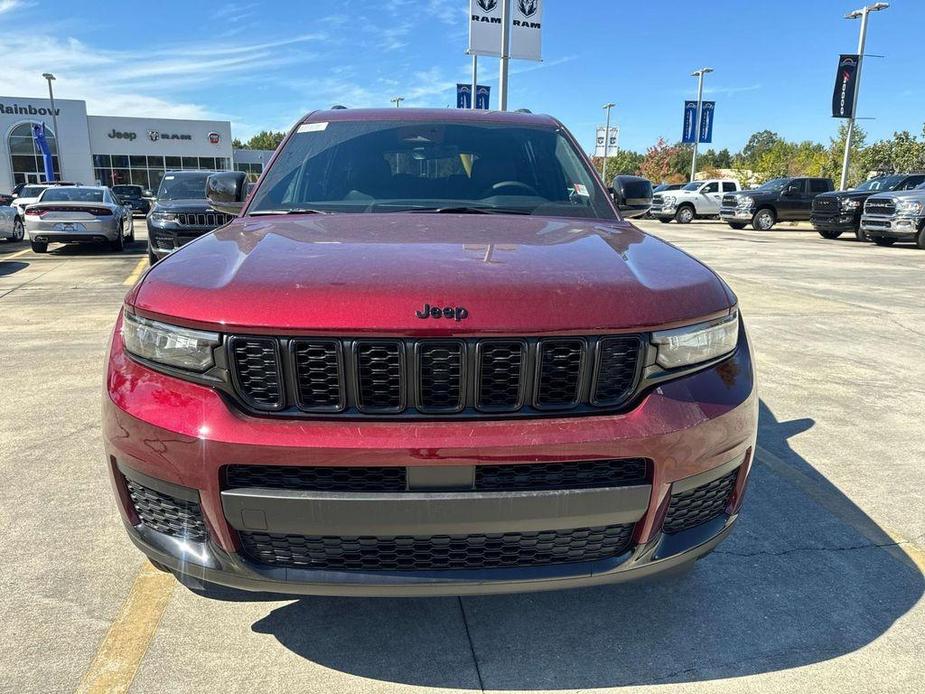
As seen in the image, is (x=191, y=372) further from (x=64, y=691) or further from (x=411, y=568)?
(x=64, y=691)

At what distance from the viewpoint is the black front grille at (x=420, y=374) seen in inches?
69.5

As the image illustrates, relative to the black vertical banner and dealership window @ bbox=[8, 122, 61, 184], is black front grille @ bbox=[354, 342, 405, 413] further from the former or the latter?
dealership window @ bbox=[8, 122, 61, 184]

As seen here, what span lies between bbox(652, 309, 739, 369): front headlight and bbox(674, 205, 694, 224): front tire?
30.7 m

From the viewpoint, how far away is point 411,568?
6.04ft

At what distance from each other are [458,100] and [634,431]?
2525 cm

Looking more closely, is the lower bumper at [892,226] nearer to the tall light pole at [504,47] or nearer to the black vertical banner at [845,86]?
the tall light pole at [504,47]

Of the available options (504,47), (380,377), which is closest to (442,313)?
(380,377)

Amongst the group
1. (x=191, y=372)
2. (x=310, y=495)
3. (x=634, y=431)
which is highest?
(x=191, y=372)

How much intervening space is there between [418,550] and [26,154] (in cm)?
5478

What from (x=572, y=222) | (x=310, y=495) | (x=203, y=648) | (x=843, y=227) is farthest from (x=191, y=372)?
(x=843, y=227)

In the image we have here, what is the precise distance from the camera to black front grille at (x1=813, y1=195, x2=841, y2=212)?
20688 millimetres

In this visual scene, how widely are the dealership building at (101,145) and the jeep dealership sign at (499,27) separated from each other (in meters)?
29.6

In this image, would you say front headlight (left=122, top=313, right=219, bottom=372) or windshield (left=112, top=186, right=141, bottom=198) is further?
windshield (left=112, top=186, right=141, bottom=198)

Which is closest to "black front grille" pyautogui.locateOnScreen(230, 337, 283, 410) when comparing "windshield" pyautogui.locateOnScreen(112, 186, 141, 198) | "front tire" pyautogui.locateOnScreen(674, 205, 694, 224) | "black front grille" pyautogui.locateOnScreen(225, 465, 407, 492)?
"black front grille" pyautogui.locateOnScreen(225, 465, 407, 492)
